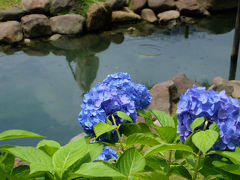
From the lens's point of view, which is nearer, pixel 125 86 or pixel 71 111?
pixel 125 86

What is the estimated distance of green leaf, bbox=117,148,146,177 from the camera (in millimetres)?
738

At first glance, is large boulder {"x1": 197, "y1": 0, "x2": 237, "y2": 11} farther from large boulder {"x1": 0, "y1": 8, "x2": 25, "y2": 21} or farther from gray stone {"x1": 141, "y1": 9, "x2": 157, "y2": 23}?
large boulder {"x1": 0, "y1": 8, "x2": 25, "y2": 21}

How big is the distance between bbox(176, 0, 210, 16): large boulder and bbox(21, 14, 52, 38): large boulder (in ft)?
10.4

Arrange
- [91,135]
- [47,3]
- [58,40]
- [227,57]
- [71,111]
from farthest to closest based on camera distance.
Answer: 1. [47,3]
2. [58,40]
3. [227,57]
4. [71,111]
5. [91,135]

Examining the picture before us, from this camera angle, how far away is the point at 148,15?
767cm

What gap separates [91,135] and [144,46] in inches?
202

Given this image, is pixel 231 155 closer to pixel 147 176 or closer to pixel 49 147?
pixel 147 176

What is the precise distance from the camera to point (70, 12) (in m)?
7.20

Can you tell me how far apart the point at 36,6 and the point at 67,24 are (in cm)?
84

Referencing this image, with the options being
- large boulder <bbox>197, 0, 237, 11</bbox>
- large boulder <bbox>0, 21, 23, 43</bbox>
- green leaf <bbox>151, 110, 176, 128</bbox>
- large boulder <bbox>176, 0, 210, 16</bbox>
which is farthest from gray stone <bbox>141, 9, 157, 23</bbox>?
green leaf <bbox>151, 110, 176, 128</bbox>

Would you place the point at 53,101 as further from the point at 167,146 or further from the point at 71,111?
the point at 167,146

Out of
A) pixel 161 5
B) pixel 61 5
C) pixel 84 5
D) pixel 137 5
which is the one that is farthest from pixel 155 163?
pixel 161 5

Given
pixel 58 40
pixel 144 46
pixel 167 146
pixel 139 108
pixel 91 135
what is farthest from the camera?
pixel 58 40

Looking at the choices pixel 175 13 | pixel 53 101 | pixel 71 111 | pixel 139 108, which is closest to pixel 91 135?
pixel 139 108
